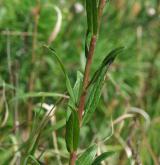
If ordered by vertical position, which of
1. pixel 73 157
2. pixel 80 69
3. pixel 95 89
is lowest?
pixel 80 69

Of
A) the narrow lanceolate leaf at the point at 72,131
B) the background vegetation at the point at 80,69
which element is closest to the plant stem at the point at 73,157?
the narrow lanceolate leaf at the point at 72,131

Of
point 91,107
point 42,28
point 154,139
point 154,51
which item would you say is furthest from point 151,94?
point 91,107

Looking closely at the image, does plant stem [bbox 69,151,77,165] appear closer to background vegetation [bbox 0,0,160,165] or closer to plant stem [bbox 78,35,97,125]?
plant stem [bbox 78,35,97,125]

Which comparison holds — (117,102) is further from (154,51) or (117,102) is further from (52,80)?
(154,51)

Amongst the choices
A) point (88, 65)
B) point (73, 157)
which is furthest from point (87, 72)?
point (73, 157)

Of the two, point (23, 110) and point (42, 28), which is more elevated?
point (42, 28)

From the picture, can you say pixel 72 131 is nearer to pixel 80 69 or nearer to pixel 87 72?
pixel 87 72
